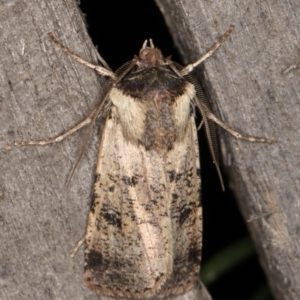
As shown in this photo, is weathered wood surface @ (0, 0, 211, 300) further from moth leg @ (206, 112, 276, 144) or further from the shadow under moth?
moth leg @ (206, 112, 276, 144)

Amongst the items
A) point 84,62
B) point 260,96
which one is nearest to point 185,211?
point 260,96

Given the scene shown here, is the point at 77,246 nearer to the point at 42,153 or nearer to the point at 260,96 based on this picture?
the point at 42,153

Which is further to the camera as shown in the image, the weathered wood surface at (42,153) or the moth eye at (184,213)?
the moth eye at (184,213)

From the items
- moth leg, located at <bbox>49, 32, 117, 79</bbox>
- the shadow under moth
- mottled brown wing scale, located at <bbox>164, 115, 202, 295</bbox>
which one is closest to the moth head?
the shadow under moth

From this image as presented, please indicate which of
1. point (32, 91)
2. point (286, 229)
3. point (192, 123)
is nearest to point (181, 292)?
point (286, 229)

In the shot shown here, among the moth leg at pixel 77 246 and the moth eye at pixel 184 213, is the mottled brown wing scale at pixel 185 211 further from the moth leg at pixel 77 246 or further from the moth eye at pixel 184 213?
the moth leg at pixel 77 246

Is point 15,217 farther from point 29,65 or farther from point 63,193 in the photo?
point 29,65

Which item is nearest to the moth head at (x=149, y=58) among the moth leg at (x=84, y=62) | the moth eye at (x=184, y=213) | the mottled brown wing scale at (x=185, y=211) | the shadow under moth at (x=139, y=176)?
the shadow under moth at (x=139, y=176)
